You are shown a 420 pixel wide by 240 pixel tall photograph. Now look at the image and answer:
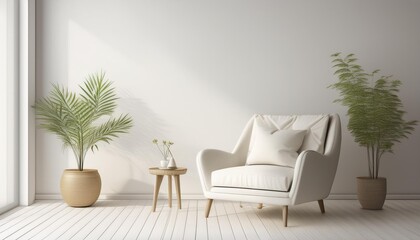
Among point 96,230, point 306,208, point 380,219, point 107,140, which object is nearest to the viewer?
point 96,230

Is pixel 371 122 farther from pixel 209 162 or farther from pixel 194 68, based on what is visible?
pixel 194 68

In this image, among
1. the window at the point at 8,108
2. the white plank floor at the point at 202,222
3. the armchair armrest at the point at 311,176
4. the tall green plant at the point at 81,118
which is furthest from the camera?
the tall green plant at the point at 81,118

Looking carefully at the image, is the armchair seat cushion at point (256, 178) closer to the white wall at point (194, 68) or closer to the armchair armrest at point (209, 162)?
the armchair armrest at point (209, 162)

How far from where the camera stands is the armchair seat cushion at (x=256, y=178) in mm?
4512

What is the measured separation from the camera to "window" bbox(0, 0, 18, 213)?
530cm

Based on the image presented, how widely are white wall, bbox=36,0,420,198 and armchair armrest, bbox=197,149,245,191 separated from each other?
2.61ft

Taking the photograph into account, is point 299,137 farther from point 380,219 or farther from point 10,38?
point 10,38

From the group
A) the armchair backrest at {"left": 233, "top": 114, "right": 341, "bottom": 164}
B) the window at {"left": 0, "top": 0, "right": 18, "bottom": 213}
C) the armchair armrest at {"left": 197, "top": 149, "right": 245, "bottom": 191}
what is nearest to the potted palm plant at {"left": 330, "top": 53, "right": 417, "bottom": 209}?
the armchair backrest at {"left": 233, "top": 114, "right": 341, "bottom": 164}

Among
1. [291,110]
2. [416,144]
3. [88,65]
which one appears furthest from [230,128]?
[416,144]

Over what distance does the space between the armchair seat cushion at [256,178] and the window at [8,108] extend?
2.09 m

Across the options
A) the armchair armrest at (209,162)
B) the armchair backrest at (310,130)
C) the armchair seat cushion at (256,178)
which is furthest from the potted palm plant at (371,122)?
the armchair armrest at (209,162)

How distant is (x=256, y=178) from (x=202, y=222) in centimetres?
59

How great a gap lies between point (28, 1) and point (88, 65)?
0.89 meters

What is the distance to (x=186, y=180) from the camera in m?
6.00
